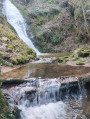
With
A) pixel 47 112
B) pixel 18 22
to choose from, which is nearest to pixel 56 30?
pixel 18 22

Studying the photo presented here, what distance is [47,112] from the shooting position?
5.84 metres

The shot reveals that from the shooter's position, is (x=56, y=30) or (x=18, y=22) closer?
(x=56, y=30)

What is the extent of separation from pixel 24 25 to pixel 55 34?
6290mm

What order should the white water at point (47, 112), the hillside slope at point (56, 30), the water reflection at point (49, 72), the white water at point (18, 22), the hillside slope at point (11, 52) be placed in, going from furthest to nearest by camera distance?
1. the white water at point (18, 22)
2. the hillside slope at point (56, 30)
3. the hillside slope at point (11, 52)
4. the water reflection at point (49, 72)
5. the white water at point (47, 112)

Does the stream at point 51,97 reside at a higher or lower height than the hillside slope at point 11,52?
lower

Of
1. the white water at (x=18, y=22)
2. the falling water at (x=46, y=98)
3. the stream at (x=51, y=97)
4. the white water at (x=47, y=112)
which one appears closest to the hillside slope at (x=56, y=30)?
the white water at (x=18, y=22)

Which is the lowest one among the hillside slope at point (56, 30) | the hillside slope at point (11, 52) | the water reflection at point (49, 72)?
the water reflection at point (49, 72)

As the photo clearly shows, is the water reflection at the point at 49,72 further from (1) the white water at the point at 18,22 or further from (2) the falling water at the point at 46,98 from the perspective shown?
(1) the white water at the point at 18,22

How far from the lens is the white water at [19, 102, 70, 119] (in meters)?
5.57

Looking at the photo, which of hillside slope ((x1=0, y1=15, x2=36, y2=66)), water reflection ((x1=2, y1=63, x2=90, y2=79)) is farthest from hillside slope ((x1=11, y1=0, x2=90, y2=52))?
water reflection ((x1=2, y1=63, x2=90, y2=79))

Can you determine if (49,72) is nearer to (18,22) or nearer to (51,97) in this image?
(51,97)

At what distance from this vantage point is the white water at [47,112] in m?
5.57

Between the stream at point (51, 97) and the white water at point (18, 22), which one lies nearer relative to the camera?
the stream at point (51, 97)

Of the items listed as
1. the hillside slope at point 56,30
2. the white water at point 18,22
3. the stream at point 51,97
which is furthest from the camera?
the white water at point 18,22
